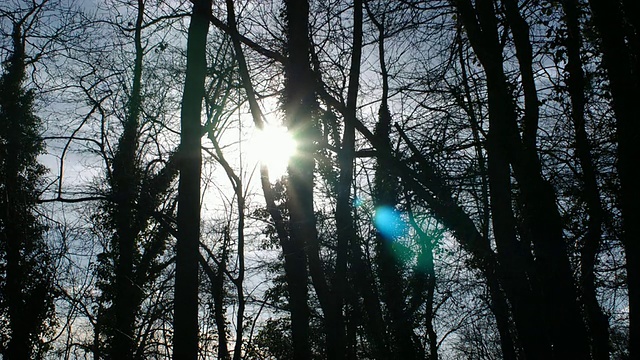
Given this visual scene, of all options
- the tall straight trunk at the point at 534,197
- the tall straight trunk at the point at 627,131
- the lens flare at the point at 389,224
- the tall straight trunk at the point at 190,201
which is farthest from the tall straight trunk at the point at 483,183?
the lens flare at the point at 389,224

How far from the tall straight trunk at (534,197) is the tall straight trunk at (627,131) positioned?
1.27m

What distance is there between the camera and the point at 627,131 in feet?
13.4

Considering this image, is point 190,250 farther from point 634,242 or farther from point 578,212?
point 578,212

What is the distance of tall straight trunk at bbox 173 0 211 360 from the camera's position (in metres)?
5.34

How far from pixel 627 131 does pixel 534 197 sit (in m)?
1.68

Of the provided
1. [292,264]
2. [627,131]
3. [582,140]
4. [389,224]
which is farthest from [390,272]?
[627,131]

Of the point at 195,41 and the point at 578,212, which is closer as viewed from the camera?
the point at 195,41

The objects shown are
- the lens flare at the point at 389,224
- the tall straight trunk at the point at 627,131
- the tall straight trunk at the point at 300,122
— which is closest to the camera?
the tall straight trunk at the point at 627,131

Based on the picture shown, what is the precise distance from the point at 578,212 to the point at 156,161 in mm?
10632

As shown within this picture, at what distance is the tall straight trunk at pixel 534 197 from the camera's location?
17.0ft

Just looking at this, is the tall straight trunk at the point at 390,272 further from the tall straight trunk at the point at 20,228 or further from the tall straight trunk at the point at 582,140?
the tall straight trunk at the point at 20,228

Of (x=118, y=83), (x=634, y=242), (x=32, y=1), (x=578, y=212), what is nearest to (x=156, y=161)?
(x=118, y=83)

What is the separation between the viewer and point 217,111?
1130 centimetres

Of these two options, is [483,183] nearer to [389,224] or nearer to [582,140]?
[582,140]
